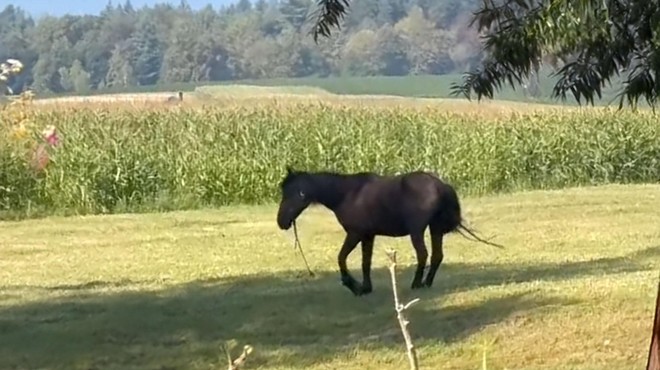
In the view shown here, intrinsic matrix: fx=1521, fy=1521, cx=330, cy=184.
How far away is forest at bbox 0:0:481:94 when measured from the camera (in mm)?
26188

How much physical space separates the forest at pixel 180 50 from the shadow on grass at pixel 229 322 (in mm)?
12255

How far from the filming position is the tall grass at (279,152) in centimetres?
1911

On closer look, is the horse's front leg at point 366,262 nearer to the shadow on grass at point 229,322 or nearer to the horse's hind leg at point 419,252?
the shadow on grass at point 229,322

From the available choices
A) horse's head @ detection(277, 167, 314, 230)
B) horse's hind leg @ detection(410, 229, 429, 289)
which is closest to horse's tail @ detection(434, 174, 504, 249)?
horse's hind leg @ detection(410, 229, 429, 289)

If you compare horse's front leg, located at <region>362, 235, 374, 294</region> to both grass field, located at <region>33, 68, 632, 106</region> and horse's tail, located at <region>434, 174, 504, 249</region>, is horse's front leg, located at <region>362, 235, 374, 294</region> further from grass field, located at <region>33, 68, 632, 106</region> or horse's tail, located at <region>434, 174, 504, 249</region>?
grass field, located at <region>33, 68, 632, 106</region>

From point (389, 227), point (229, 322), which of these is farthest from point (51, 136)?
point (229, 322)

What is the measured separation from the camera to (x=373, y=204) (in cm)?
966

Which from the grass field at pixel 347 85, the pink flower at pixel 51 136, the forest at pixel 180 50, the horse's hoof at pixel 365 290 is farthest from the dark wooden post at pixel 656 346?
the grass field at pixel 347 85

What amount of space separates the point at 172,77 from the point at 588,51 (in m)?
29.1

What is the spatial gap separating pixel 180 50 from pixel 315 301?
2641 cm

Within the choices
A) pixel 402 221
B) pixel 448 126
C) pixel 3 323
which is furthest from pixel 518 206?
pixel 3 323

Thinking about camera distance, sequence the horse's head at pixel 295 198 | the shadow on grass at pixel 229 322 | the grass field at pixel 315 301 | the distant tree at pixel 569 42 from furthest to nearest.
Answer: the horse's head at pixel 295 198 < the shadow on grass at pixel 229 322 < the grass field at pixel 315 301 < the distant tree at pixel 569 42

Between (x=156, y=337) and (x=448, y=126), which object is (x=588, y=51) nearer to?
(x=156, y=337)

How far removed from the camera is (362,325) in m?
9.14
